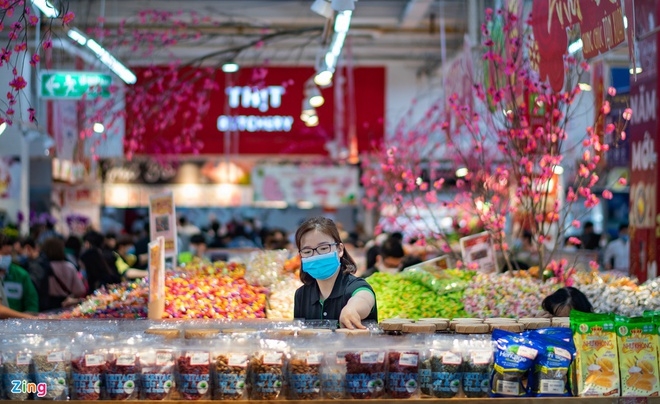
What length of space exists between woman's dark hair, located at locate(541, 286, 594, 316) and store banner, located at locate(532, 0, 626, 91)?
133 cm

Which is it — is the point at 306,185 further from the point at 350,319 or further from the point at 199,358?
the point at 199,358

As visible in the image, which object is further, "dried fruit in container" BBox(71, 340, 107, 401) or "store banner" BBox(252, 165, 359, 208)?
"store banner" BBox(252, 165, 359, 208)

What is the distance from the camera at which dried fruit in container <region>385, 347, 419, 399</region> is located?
135 inches

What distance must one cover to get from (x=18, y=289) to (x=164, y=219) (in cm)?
161

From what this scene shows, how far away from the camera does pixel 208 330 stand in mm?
3824

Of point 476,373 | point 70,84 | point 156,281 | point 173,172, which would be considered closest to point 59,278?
point 70,84

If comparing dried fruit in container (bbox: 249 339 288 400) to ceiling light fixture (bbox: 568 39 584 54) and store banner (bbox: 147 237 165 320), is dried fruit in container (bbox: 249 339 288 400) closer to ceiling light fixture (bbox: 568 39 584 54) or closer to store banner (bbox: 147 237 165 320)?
store banner (bbox: 147 237 165 320)

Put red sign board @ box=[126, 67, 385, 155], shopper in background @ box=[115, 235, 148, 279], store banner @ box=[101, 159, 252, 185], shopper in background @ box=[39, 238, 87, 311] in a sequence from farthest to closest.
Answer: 1. red sign board @ box=[126, 67, 385, 155]
2. store banner @ box=[101, 159, 252, 185]
3. shopper in background @ box=[115, 235, 148, 279]
4. shopper in background @ box=[39, 238, 87, 311]

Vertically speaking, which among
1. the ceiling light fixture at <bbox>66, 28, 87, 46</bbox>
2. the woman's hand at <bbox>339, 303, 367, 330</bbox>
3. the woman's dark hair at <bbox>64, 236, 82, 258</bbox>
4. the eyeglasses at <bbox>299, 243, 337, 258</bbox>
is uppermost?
the ceiling light fixture at <bbox>66, 28, 87, 46</bbox>

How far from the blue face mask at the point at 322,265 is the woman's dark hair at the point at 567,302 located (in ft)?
4.55

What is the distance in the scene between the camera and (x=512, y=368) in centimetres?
339

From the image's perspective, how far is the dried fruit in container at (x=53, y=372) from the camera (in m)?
3.43

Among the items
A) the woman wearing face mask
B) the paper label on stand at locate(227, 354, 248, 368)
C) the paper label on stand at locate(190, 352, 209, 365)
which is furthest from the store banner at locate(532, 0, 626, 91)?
the paper label on stand at locate(190, 352, 209, 365)

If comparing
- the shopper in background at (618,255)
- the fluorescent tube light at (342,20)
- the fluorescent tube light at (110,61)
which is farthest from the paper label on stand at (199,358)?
the shopper in background at (618,255)
